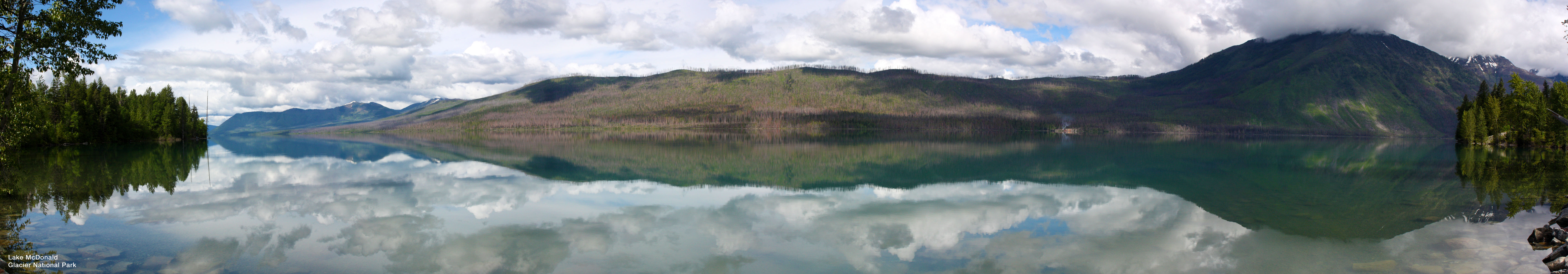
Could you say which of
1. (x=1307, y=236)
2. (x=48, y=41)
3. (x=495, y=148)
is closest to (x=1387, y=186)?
(x=1307, y=236)

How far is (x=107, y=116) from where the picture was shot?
185ft

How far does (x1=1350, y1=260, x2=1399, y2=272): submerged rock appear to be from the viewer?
9.16m

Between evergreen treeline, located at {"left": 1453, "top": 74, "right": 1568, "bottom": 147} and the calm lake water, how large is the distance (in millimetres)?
19657

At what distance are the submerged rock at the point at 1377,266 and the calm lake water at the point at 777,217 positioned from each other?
52 millimetres

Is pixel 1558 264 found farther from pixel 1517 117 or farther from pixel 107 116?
pixel 107 116

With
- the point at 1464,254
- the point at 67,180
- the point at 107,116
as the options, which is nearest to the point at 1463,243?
the point at 1464,254

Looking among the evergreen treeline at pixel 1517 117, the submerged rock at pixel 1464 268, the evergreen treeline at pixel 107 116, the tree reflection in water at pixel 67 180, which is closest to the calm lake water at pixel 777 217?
the submerged rock at pixel 1464 268

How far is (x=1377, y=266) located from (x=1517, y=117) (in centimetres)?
6331

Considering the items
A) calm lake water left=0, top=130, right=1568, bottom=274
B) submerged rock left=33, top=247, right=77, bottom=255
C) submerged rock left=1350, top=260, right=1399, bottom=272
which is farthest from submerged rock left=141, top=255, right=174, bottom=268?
submerged rock left=1350, top=260, right=1399, bottom=272

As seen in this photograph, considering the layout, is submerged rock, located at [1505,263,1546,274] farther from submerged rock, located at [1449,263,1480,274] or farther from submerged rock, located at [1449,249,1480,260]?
submerged rock, located at [1449,249,1480,260]

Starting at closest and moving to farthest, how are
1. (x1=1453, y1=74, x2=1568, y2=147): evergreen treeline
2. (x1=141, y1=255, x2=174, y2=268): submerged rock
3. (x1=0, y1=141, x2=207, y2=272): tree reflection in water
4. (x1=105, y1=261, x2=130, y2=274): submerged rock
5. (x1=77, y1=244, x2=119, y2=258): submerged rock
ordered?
(x1=105, y1=261, x2=130, y2=274): submerged rock → (x1=141, y1=255, x2=174, y2=268): submerged rock → (x1=77, y1=244, x2=119, y2=258): submerged rock → (x1=0, y1=141, x2=207, y2=272): tree reflection in water → (x1=1453, y1=74, x2=1568, y2=147): evergreen treeline

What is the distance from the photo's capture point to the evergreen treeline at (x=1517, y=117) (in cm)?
4438

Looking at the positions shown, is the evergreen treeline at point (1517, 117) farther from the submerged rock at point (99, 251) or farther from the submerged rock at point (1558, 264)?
the submerged rock at point (99, 251)

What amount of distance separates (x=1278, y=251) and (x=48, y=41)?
76.8 feet
